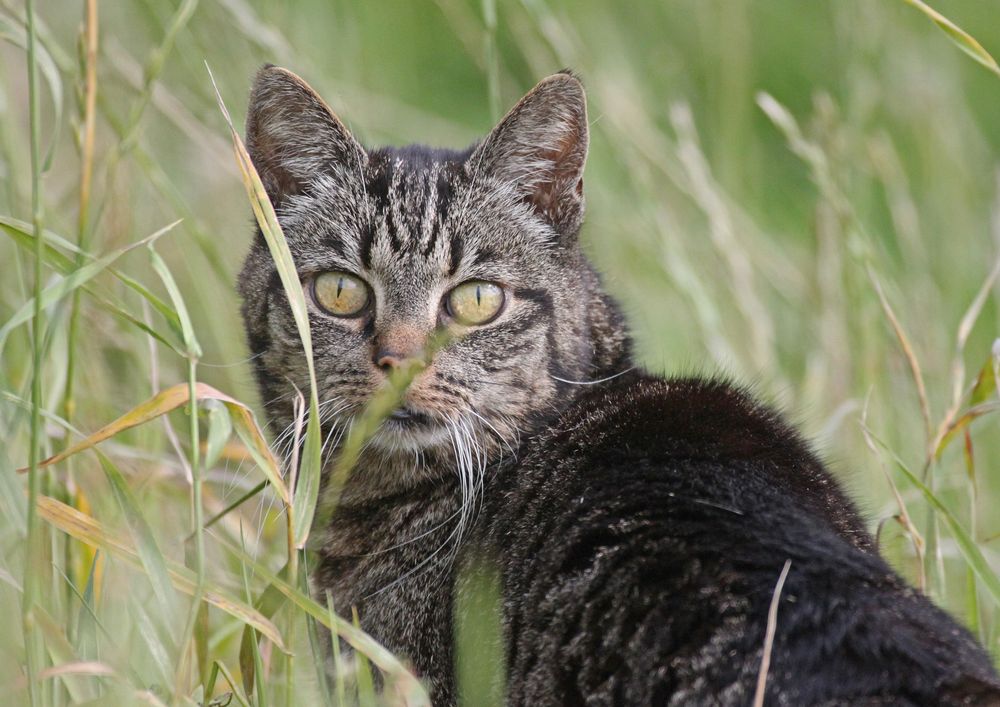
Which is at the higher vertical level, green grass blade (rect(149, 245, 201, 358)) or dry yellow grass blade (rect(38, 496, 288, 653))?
green grass blade (rect(149, 245, 201, 358))

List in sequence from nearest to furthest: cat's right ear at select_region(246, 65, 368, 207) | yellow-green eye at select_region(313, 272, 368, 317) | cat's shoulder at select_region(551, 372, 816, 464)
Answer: cat's shoulder at select_region(551, 372, 816, 464) < yellow-green eye at select_region(313, 272, 368, 317) < cat's right ear at select_region(246, 65, 368, 207)

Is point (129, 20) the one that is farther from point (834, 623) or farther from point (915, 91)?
point (834, 623)

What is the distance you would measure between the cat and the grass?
0.18 metres

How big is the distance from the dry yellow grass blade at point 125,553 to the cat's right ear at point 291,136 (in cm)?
89

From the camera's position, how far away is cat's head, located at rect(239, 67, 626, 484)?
231 centimetres

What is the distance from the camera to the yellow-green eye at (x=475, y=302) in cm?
239

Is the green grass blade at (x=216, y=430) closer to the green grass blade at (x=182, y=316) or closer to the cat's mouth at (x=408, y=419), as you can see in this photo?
the green grass blade at (x=182, y=316)

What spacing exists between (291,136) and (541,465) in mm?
910

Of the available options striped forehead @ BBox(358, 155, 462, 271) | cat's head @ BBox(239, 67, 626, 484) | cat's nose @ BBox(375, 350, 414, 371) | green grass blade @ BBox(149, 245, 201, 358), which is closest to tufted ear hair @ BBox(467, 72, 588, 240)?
cat's head @ BBox(239, 67, 626, 484)

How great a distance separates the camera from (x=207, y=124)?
3.46 meters

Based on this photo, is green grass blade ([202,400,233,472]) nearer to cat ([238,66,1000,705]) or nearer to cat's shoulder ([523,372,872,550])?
cat ([238,66,1000,705])

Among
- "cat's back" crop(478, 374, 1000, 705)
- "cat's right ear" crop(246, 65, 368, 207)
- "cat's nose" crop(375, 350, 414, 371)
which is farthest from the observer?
"cat's right ear" crop(246, 65, 368, 207)

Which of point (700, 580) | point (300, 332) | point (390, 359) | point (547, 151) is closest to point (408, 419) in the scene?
point (390, 359)

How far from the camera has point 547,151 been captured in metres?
2.55
